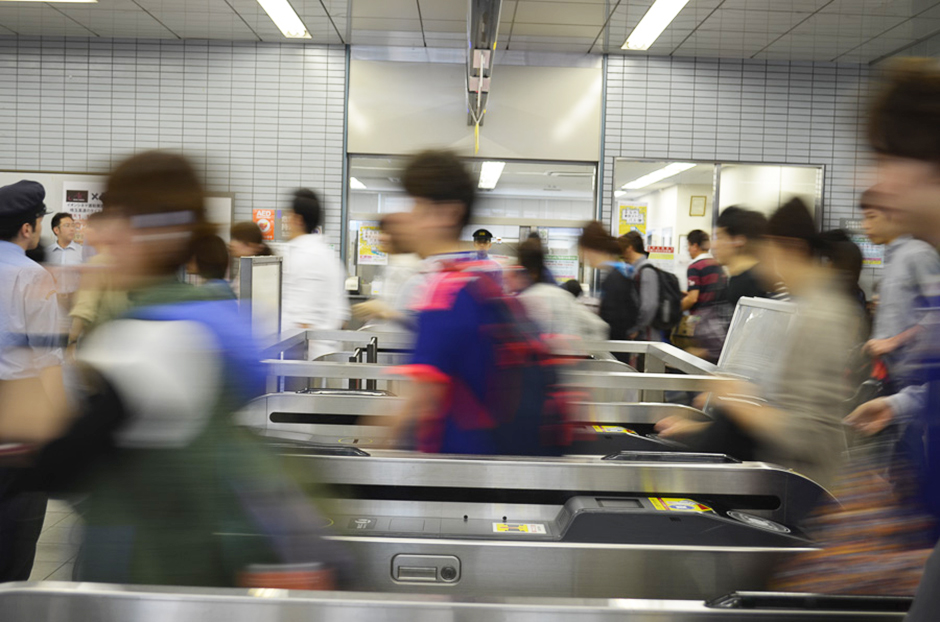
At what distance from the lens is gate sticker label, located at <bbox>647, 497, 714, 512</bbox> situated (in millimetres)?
1892

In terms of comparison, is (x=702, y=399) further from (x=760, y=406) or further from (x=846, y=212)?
(x=846, y=212)

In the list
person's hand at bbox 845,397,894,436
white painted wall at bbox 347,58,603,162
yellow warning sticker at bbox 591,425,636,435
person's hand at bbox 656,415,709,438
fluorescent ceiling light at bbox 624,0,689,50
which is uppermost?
fluorescent ceiling light at bbox 624,0,689,50

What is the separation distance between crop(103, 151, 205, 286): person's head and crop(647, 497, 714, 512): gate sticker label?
1290 mm

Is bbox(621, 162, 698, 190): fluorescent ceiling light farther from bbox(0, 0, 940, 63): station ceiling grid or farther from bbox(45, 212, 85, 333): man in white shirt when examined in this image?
bbox(45, 212, 85, 333): man in white shirt

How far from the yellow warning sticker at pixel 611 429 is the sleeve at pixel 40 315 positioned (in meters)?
1.93

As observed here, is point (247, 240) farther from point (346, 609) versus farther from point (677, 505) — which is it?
point (346, 609)

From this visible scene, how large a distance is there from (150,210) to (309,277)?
→ 2884 millimetres

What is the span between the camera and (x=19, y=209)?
251 centimetres

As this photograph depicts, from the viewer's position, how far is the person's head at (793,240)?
221cm

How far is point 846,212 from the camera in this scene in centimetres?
777

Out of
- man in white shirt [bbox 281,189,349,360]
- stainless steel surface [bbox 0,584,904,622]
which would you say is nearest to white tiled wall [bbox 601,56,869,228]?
man in white shirt [bbox 281,189,349,360]

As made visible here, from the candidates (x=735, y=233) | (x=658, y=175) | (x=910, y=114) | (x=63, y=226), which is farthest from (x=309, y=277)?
(x=658, y=175)

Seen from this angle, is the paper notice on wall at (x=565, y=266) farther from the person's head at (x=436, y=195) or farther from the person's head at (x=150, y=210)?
the person's head at (x=150, y=210)

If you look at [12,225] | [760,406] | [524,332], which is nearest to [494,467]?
[524,332]
